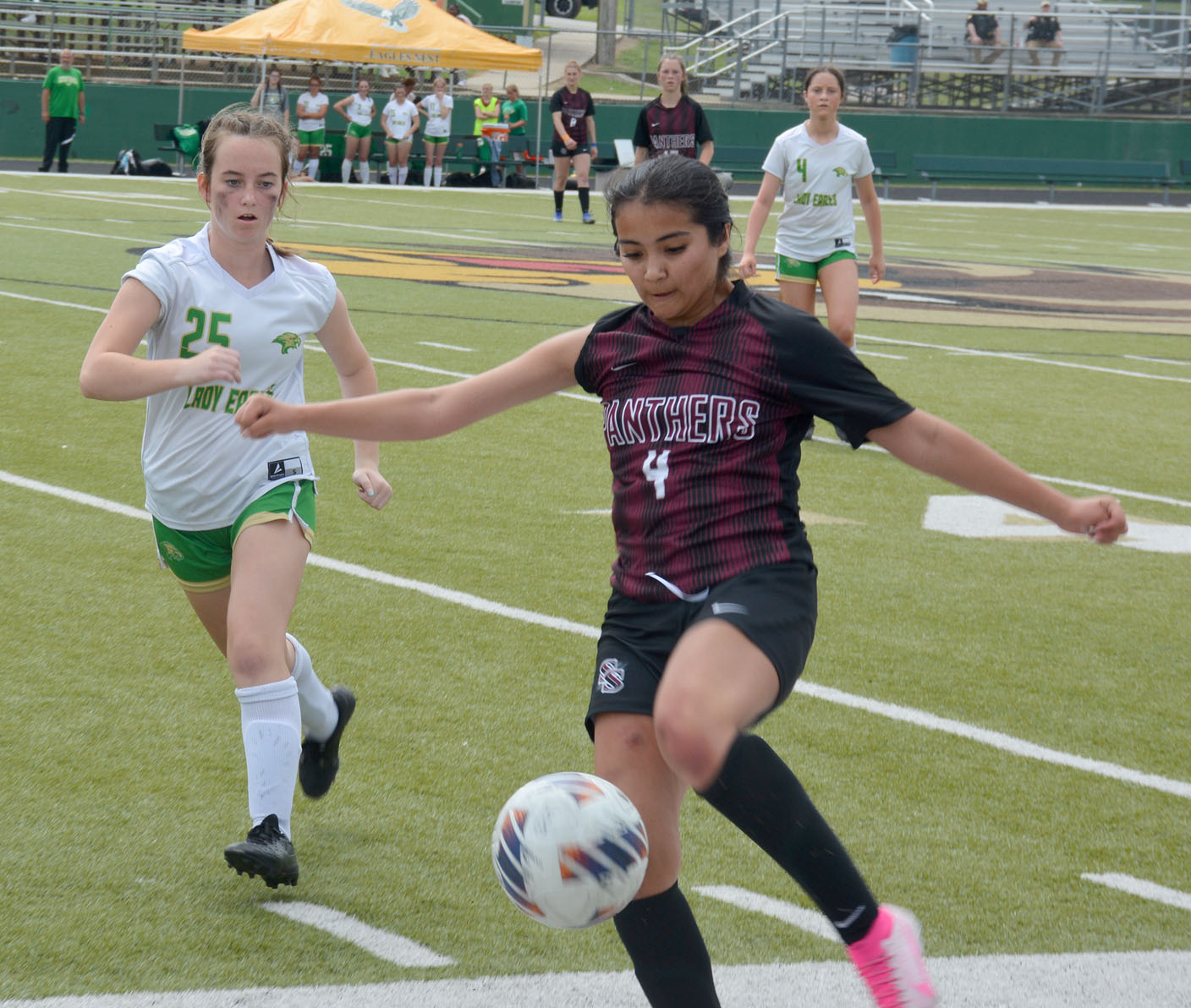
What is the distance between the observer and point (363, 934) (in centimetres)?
387

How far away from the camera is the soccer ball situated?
3.02 meters

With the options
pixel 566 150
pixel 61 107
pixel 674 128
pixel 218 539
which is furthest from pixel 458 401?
pixel 61 107

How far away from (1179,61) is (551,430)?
38.6 metres

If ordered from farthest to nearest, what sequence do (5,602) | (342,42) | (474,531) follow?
(342,42), (474,531), (5,602)

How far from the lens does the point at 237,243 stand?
14.6 ft

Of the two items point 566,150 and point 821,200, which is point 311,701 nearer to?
point 821,200

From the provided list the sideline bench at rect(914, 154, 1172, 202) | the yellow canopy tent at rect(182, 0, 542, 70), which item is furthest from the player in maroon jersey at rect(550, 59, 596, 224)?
the sideline bench at rect(914, 154, 1172, 202)

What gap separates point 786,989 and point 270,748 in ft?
4.76

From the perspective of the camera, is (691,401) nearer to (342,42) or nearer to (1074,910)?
(1074,910)

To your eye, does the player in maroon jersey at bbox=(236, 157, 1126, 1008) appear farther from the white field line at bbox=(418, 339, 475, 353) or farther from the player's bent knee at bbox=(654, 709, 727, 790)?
the white field line at bbox=(418, 339, 475, 353)

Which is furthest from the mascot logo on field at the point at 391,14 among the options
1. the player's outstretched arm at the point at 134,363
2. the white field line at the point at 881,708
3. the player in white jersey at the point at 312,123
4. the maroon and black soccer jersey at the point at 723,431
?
the maroon and black soccer jersey at the point at 723,431

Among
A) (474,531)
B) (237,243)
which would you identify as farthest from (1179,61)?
(237,243)

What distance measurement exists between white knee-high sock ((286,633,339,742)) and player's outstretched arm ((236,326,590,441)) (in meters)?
1.09

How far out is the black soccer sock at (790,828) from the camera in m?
3.22
